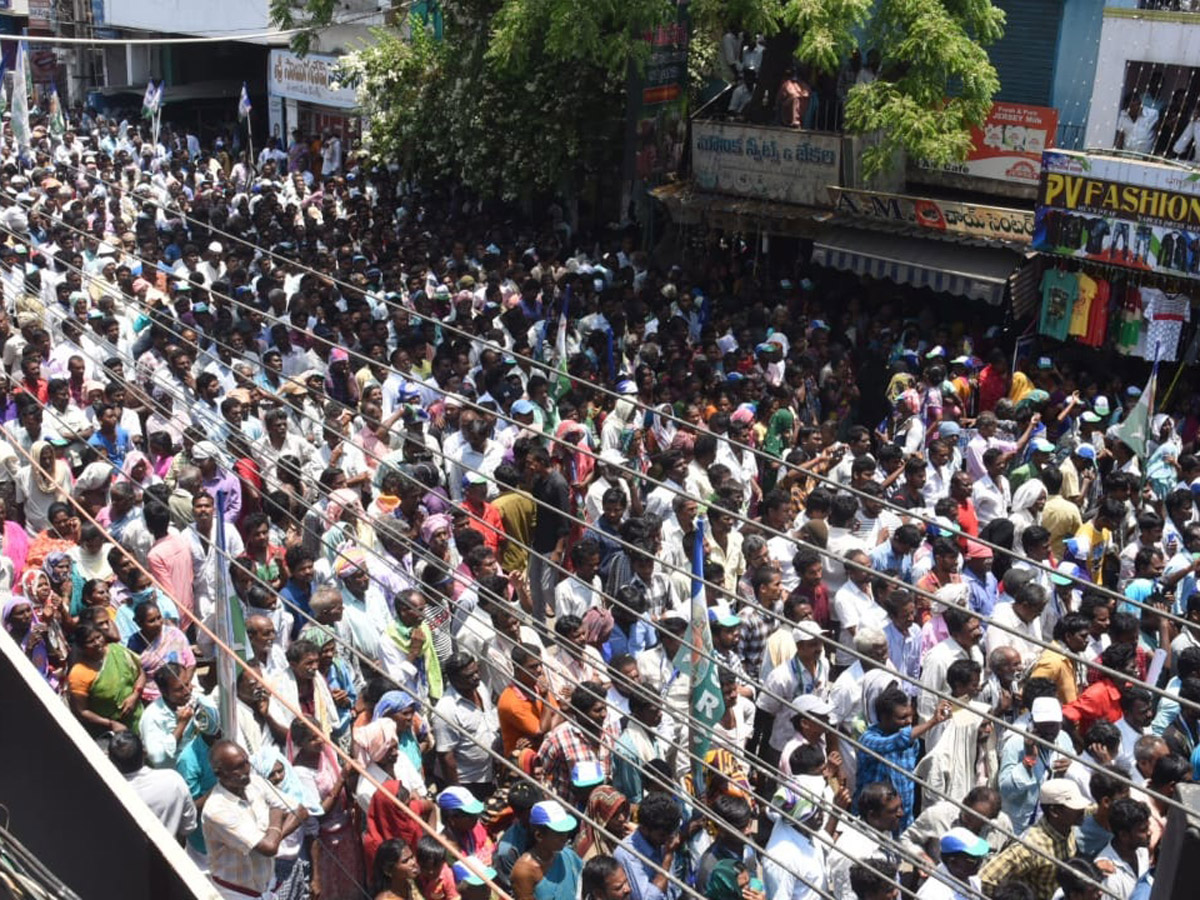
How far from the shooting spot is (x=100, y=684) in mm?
6145

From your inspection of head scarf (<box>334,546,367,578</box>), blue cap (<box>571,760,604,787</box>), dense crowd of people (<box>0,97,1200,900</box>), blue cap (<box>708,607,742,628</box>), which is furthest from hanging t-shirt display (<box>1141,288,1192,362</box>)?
blue cap (<box>571,760,604,787</box>)

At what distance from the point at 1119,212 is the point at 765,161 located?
4089mm

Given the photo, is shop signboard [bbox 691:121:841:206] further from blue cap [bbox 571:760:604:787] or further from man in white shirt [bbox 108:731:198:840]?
man in white shirt [bbox 108:731:198:840]

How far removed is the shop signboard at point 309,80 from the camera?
942 inches

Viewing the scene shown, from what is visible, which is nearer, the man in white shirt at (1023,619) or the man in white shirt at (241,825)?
the man in white shirt at (241,825)

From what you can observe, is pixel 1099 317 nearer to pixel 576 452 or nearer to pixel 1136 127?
pixel 1136 127

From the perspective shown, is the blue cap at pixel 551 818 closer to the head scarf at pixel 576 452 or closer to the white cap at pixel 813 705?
the white cap at pixel 813 705

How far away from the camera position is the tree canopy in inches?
546

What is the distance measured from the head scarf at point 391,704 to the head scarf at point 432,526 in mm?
1752

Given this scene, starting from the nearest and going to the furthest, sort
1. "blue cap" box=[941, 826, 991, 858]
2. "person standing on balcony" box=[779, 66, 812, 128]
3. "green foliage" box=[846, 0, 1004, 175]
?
"blue cap" box=[941, 826, 991, 858], "green foliage" box=[846, 0, 1004, 175], "person standing on balcony" box=[779, 66, 812, 128]

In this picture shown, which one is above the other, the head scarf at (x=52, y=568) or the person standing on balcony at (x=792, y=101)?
the person standing on balcony at (x=792, y=101)

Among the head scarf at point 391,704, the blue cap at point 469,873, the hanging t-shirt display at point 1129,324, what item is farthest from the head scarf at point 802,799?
the hanging t-shirt display at point 1129,324

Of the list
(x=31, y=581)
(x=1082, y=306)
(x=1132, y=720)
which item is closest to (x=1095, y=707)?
(x=1132, y=720)

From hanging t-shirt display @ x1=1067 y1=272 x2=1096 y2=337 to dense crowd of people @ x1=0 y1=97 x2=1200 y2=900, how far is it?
17.4 inches
